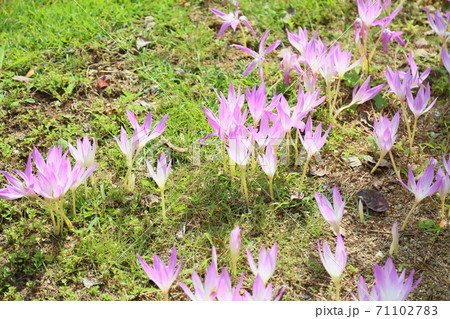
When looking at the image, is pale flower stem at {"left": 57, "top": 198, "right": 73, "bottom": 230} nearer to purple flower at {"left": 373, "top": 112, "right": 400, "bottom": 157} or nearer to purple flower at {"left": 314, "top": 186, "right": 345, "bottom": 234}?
purple flower at {"left": 314, "top": 186, "right": 345, "bottom": 234}

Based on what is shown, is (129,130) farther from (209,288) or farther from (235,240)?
(209,288)

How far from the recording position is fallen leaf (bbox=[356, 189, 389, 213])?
250cm

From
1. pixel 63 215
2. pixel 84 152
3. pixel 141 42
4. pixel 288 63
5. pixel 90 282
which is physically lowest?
pixel 90 282

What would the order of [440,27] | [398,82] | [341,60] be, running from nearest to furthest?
[398,82] → [341,60] → [440,27]

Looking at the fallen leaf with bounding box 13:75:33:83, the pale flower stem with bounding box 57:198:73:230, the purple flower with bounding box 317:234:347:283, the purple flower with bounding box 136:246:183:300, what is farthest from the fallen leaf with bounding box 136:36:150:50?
the purple flower with bounding box 317:234:347:283

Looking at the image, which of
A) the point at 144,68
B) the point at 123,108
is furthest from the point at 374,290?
the point at 144,68

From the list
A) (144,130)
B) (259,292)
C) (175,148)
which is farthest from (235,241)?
(175,148)

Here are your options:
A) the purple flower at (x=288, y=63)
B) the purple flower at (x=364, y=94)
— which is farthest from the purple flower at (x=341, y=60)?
the purple flower at (x=288, y=63)

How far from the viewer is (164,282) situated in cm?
197

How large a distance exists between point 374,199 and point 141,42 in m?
1.77

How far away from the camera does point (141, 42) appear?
3365 millimetres

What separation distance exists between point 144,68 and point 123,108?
14.3 inches

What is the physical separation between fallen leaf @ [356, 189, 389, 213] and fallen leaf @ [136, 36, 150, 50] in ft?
5.44

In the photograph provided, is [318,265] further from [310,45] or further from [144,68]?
[144,68]
